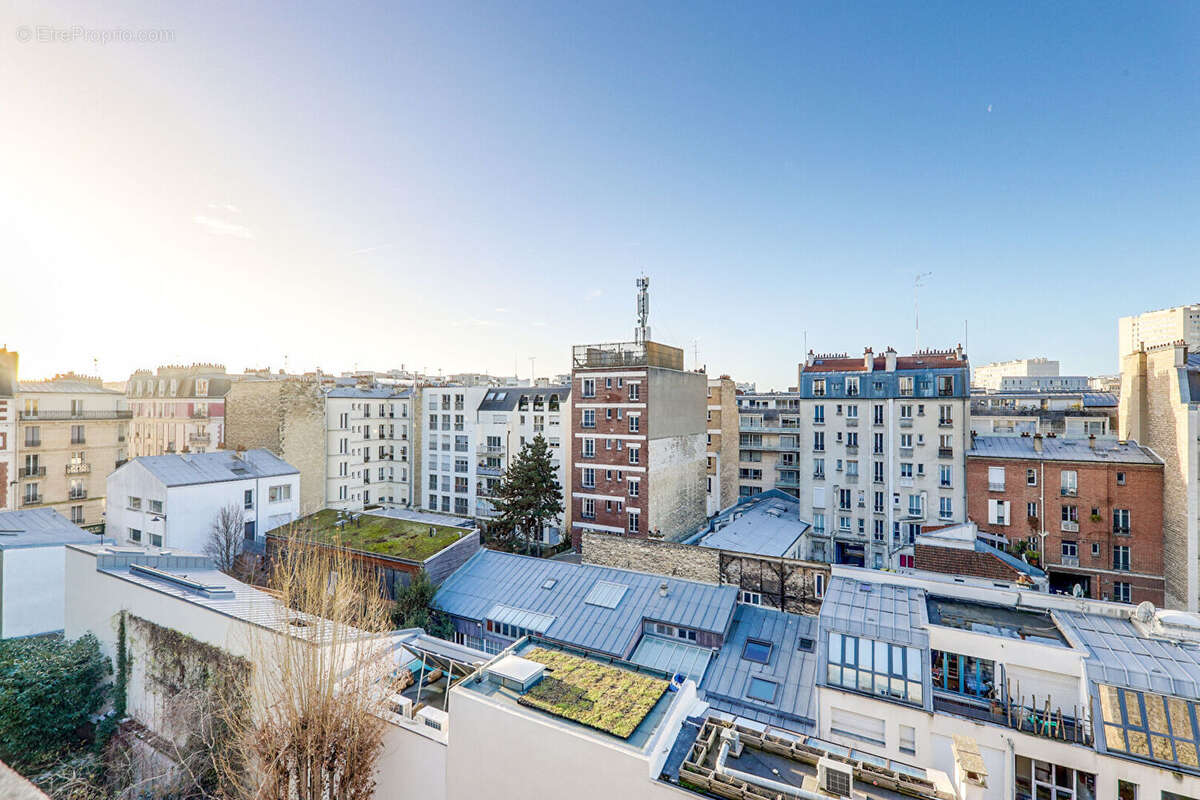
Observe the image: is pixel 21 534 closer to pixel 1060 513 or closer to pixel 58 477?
pixel 58 477

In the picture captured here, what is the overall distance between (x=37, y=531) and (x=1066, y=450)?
55555 millimetres

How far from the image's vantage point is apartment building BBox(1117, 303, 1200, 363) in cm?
6986

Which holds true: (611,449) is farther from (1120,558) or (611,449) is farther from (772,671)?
(1120,558)

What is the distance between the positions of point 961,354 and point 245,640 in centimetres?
4225

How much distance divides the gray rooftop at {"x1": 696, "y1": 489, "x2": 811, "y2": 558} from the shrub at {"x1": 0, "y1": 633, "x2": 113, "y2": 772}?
2628cm

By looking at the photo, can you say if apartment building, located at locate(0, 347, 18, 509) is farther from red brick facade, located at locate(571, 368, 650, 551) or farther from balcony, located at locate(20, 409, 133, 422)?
red brick facade, located at locate(571, 368, 650, 551)

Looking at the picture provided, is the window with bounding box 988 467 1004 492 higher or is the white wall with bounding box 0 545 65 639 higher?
the window with bounding box 988 467 1004 492

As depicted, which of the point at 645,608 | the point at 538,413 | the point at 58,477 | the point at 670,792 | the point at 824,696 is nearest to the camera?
the point at 670,792

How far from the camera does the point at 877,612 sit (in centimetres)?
1577

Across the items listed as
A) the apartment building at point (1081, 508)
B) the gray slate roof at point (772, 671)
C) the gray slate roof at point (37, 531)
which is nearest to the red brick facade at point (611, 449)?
the gray slate roof at point (772, 671)

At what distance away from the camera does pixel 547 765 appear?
11.4m

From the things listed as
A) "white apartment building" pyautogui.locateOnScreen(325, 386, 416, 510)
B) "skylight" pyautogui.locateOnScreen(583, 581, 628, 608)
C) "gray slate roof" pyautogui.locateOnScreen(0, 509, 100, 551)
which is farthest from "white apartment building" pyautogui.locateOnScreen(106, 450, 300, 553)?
"skylight" pyautogui.locateOnScreen(583, 581, 628, 608)

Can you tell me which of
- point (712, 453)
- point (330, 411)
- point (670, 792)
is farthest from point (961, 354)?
point (330, 411)

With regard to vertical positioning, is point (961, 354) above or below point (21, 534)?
above
